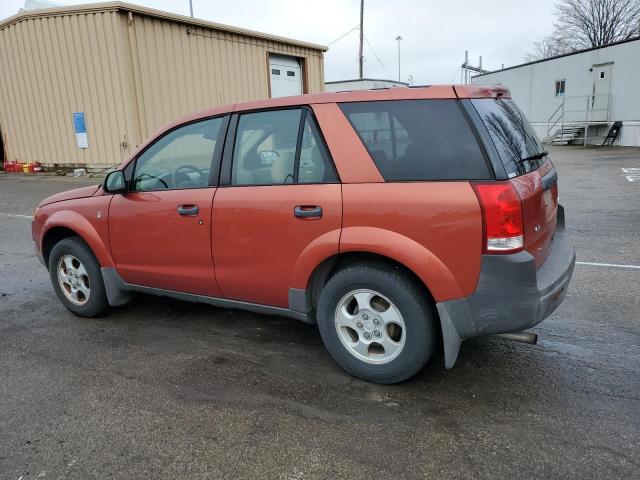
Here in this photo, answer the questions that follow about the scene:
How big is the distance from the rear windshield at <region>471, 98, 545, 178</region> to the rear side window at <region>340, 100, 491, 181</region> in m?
0.14

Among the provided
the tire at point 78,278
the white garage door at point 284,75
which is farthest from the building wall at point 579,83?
the tire at point 78,278

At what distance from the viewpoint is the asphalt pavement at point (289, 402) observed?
8.18 ft

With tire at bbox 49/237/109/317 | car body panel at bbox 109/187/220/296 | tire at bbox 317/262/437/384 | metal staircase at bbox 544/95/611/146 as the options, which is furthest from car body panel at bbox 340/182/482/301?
metal staircase at bbox 544/95/611/146

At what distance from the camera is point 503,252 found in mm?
2707

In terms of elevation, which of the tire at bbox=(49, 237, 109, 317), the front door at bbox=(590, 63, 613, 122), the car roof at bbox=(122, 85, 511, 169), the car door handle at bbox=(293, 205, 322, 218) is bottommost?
the tire at bbox=(49, 237, 109, 317)

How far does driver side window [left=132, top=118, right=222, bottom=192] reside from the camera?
12.4 feet

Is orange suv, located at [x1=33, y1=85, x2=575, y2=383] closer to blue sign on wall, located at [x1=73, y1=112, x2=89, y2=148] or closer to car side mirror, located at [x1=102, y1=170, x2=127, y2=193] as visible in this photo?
car side mirror, located at [x1=102, y1=170, x2=127, y2=193]

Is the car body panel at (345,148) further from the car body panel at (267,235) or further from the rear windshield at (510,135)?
the rear windshield at (510,135)

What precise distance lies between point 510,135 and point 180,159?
236cm

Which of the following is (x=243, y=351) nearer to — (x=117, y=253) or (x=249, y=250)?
(x=249, y=250)

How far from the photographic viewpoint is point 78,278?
14.6ft

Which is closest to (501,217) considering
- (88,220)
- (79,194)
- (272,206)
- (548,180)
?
(548,180)

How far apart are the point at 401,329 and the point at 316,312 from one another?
1.99 ft

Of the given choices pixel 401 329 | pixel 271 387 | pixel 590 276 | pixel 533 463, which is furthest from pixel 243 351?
pixel 590 276
